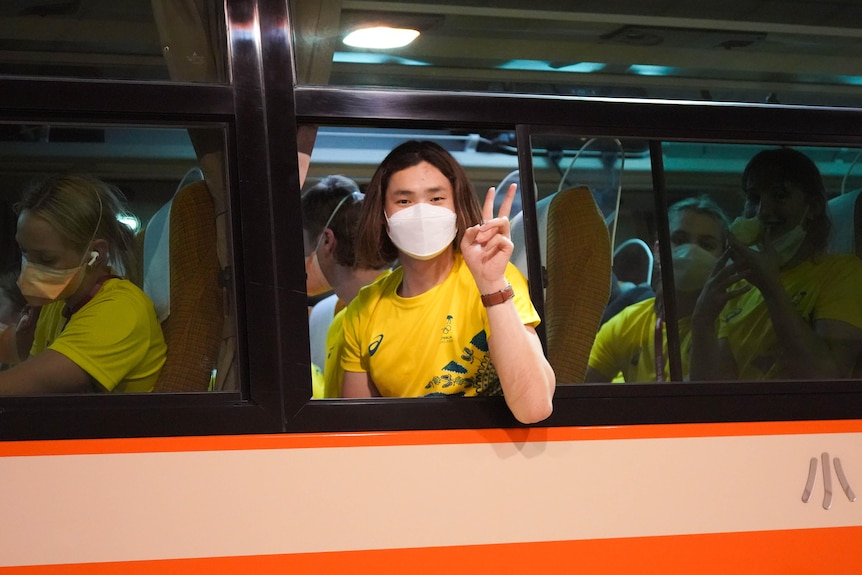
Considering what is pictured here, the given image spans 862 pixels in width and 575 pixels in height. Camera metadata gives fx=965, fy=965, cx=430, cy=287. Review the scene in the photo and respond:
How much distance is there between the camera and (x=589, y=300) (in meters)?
2.80

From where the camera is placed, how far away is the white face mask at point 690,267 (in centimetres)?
284

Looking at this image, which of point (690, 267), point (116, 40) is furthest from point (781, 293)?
point (116, 40)

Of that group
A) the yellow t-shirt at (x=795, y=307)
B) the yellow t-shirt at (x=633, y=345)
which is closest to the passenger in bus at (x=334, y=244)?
the yellow t-shirt at (x=633, y=345)

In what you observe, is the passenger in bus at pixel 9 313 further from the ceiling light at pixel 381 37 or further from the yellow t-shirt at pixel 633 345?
the yellow t-shirt at pixel 633 345

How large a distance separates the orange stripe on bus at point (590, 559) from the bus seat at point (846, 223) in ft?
2.83

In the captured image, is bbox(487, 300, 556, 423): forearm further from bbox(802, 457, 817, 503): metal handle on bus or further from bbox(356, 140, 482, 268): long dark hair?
bbox(802, 457, 817, 503): metal handle on bus

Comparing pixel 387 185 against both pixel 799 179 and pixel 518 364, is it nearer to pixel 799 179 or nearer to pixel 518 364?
pixel 518 364

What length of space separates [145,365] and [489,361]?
35.6 inches

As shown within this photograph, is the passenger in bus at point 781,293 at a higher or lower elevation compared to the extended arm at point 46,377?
higher

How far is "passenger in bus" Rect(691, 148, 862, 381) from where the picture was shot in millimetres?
2848

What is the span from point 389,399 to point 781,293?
1.27m

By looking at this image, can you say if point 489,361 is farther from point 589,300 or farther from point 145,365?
point 145,365

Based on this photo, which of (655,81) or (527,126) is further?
(655,81)

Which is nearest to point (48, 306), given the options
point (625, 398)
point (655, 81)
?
point (625, 398)
